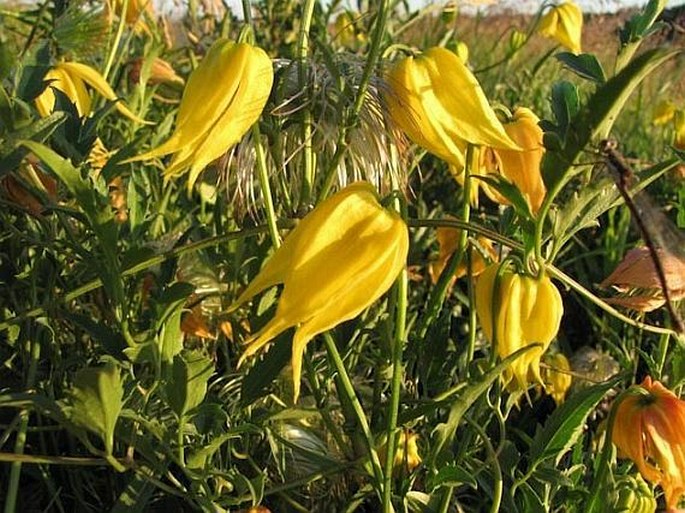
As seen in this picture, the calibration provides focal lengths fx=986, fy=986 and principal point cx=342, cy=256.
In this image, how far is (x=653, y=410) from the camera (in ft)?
2.92

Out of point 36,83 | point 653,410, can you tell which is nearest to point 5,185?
point 36,83

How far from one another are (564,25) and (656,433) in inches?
57.2

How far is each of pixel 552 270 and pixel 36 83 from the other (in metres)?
0.50

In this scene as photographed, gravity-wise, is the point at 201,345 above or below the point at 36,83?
below

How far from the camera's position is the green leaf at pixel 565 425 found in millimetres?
907

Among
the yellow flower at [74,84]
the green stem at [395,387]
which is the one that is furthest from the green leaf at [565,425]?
the yellow flower at [74,84]

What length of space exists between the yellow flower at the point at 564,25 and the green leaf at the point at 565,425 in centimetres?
138

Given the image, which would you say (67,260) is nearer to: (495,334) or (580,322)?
(495,334)

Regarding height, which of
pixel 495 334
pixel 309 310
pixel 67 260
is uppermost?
pixel 309 310

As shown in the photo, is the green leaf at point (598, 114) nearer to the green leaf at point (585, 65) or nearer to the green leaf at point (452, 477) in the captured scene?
the green leaf at point (585, 65)

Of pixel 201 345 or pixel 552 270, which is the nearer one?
pixel 552 270

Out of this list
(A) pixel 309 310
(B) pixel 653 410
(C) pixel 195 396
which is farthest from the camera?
(B) pixel 653 410

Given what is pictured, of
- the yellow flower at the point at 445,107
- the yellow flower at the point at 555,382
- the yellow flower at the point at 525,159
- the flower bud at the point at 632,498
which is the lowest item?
the yellow flower at the point at 555,382

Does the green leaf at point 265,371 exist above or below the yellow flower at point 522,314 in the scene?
below
